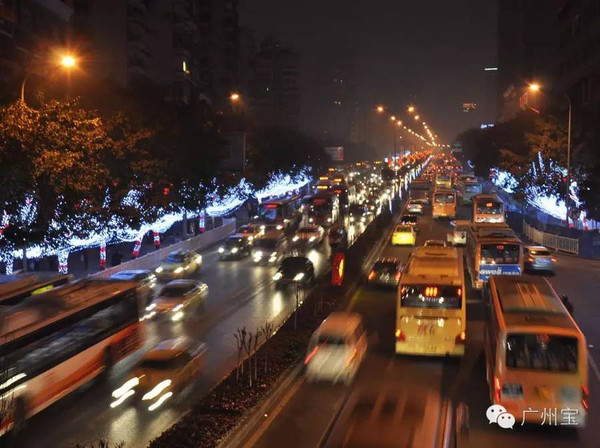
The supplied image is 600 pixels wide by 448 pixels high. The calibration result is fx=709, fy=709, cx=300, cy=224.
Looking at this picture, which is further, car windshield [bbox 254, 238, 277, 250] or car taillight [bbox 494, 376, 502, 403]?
car windshield [bbox 254, 238, 277, 250]

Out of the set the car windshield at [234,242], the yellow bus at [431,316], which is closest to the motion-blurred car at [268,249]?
the car windshield at [234,242]

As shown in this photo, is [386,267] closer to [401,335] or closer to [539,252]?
[539,252]

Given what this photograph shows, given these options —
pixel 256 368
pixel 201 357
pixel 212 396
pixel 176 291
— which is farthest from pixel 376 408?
pixel 176 291

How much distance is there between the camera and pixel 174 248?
1567 inches

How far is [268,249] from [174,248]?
541cm

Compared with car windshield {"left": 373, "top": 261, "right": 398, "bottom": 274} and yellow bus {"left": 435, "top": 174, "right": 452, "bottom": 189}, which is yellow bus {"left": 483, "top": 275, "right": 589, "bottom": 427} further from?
yellow bus {"left": 435, "top": 174, "right": 452, "bottom": 189}

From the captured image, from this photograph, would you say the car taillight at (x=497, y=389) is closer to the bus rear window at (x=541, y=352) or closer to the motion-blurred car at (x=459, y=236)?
the bus rear window at (x=541, y=352)

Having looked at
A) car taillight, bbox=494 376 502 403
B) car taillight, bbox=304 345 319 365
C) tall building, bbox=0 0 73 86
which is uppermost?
tall building, bbox=0 0 73 86

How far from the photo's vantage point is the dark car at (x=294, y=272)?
97.9ft

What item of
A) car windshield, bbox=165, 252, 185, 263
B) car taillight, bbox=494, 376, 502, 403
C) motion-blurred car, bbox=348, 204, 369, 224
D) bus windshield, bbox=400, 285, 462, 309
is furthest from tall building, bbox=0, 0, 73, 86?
motion-blurred car, bbox=348, 204, 369, 224

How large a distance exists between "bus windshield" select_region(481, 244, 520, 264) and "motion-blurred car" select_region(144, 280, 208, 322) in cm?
1040

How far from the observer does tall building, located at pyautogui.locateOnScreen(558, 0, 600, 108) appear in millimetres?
57987

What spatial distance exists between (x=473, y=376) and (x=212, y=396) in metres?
6.32

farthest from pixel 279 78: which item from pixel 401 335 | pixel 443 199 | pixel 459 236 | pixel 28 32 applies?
pixel 401 335
